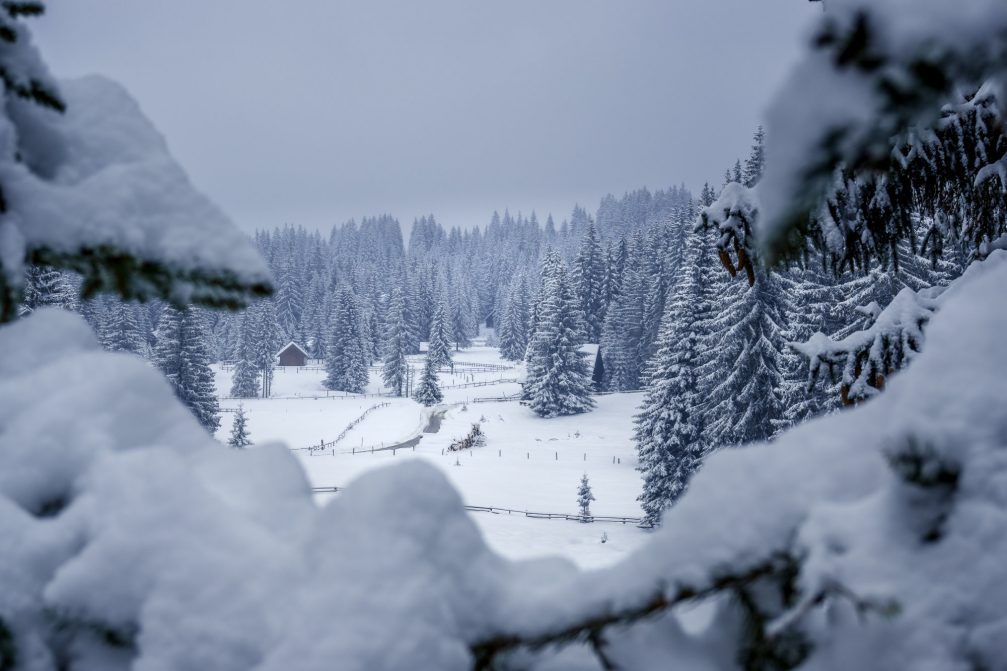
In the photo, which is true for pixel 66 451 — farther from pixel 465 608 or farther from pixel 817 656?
pixel 817 656

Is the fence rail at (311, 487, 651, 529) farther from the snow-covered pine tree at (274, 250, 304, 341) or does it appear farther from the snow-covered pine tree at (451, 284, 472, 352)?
the snow-covered pine tree at (274, 250, 304, 341)

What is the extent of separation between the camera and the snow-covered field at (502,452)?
21344 mm

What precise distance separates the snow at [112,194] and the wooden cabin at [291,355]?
7181 cm

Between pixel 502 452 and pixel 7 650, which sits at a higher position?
pixel 7 650

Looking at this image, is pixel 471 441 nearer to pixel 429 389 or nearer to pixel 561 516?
pixel 561 516

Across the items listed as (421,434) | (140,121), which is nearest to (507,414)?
(421,434)

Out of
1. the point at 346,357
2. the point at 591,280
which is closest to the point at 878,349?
the point at 346,357

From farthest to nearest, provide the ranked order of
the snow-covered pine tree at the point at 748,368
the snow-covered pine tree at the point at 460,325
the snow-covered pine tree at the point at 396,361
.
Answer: the snow-covered pine tree at the point at 460,325 → the snow-covered pine tree at the point at 396,361 → the snow-covered pine tree at the point at 748,368

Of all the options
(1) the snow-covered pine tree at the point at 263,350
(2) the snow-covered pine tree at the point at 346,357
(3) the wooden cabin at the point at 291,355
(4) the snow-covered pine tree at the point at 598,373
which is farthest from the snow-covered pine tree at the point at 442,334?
(4) the snow-covered pine tree at the point at 598,373

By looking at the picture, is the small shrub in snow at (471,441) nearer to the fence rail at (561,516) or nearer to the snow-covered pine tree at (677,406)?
the fence rail at (561,516)

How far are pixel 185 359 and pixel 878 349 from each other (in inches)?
1290

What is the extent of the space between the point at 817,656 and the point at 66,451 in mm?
1705

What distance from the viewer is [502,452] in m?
35.3

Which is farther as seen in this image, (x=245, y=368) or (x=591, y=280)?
(x=591, y=280)
